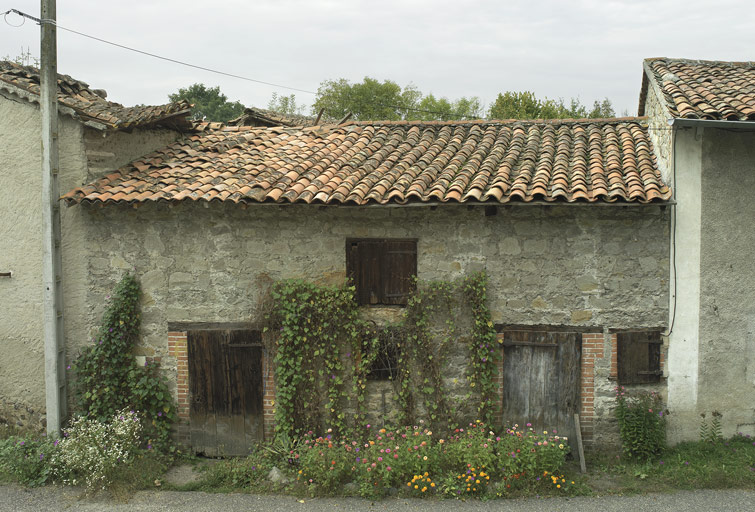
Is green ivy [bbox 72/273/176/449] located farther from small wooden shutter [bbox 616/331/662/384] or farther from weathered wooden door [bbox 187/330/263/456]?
small wooden shutter [bbox 616/331/662/384]

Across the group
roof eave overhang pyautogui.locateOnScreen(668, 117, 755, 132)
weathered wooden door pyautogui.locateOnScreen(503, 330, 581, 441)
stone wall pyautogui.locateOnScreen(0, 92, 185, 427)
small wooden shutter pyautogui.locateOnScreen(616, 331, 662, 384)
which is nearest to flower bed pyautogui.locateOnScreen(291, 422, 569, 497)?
weathered wooden door pyautogui.locateOnScreen(503, 330, 581, 441)

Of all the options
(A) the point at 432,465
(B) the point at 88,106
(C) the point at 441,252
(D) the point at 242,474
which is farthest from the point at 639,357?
(B) the point at 88,106

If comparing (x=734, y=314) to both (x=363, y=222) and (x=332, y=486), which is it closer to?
(x=363, y=222)

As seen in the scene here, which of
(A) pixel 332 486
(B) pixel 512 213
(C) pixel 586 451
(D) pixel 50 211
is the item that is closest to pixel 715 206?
(B) pixel 512 213

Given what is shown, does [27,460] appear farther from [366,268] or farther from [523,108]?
[523,108]

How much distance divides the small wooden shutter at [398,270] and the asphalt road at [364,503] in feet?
8.19

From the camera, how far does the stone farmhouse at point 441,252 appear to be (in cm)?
745

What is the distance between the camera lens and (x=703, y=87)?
A: 8.22 metres

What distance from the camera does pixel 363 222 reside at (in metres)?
7.76

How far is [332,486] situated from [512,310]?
3.13 meters

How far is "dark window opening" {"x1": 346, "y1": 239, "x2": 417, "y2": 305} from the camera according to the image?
25.5ft

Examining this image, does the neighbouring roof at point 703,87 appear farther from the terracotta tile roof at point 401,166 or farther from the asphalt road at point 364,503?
the asphalt road at point 364,503

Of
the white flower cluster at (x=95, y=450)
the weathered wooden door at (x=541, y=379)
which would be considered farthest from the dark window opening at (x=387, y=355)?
the white flower cluster at (x=95, y=450)

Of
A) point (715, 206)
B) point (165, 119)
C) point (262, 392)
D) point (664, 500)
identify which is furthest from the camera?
point (165, 119)
